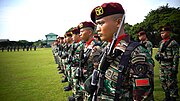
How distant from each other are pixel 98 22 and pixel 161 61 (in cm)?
466

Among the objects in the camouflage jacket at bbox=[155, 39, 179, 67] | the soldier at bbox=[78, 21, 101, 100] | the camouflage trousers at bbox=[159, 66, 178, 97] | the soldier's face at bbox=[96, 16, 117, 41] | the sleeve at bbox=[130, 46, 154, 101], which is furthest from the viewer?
the camouflage jacket at bbox=[155, 39, 179, 67]

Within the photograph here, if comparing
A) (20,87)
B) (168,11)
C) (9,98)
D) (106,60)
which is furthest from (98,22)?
(168,11)

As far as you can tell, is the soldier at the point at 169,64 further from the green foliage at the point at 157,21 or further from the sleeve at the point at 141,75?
the green foliage at the point at 157,21

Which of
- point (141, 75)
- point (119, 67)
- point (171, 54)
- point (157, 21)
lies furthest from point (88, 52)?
point (157, 21)

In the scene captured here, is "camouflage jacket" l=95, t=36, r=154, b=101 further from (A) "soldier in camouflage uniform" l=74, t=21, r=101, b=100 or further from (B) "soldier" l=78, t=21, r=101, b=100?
(A) "soldier in camouflage uniform" l=74, t=21, r=101, b=100

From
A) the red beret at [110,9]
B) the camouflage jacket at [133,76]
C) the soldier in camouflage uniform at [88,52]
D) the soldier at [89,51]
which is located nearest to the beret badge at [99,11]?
the red beret at [110,9]

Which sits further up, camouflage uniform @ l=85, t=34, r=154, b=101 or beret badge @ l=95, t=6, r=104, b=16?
beret badge @ l=95, t=6, r=104, b=16

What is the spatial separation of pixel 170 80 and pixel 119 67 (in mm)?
4711

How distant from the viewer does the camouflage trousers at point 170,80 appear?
552 cm

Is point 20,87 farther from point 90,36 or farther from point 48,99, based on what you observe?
point 90,36

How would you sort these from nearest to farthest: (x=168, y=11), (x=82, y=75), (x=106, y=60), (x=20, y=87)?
(x=106, y=60) < (x=82, y=75) < (x=20, y=87) < (x=168, y=11)

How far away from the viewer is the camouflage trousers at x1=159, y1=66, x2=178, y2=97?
5.52m

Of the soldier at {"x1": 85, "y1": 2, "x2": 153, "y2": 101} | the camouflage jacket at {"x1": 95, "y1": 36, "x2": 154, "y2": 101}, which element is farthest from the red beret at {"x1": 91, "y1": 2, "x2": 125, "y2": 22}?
the camouflage jacket at {"x1": 95, "y1": 36, "x2": 154, "y2": 101}

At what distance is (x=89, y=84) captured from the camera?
204 cm
